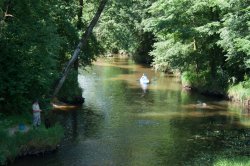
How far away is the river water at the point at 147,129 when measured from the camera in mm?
22239

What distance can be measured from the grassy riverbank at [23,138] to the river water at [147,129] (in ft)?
1.63

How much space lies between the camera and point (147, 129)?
28.6 meters

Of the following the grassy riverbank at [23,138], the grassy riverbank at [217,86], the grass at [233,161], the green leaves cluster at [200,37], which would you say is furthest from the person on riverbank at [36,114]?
the green leaves cluster at [200,37]

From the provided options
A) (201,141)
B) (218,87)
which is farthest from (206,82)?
(201,141)

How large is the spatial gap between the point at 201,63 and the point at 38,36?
92.7 feet

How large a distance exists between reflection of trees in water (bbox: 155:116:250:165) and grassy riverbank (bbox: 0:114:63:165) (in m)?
5.59

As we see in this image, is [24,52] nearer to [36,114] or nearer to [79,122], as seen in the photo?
[36,114]

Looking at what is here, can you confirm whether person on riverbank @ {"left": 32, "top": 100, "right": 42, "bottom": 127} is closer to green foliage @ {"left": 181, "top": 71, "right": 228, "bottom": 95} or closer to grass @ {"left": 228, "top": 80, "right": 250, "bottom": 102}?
grass @ {"left": 228, "top": 80, "right": 250, "bottom": 102}

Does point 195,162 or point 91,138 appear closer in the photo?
point 195,162

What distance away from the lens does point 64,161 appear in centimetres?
2144

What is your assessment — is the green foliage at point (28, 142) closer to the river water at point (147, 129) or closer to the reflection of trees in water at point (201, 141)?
the river water at point (147, 129)

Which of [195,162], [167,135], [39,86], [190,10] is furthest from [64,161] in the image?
[190,10]

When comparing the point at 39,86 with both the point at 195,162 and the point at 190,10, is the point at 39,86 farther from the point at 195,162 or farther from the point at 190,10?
the point at 190,10

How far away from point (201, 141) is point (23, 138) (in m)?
10.5
